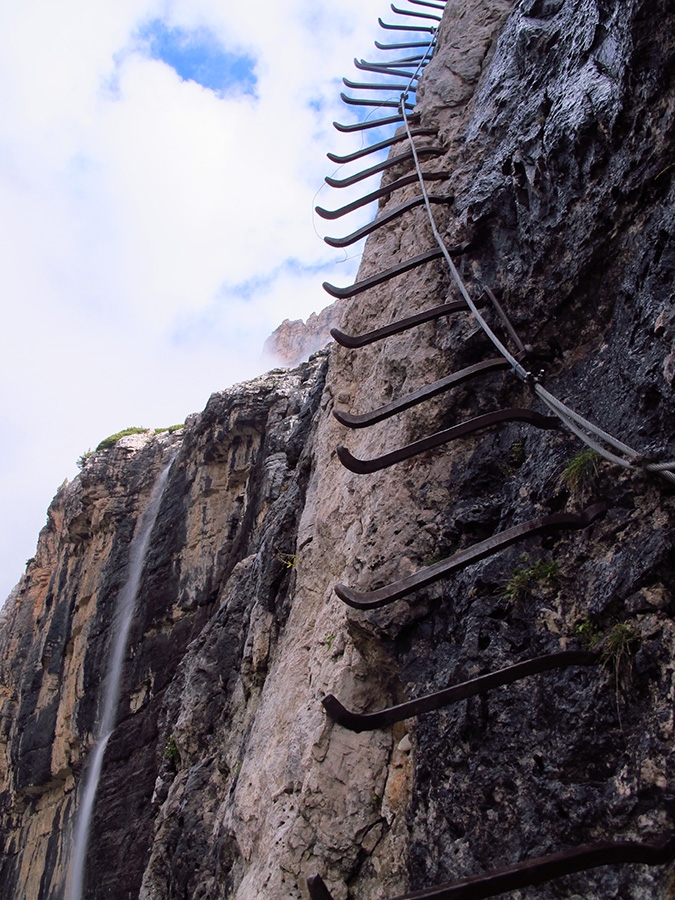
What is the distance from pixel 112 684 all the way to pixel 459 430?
1595 cm

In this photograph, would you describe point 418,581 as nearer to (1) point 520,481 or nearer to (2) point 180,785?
(1) point 520,481

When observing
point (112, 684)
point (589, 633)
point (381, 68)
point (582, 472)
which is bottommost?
point (589, 633)

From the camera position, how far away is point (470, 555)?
372cm

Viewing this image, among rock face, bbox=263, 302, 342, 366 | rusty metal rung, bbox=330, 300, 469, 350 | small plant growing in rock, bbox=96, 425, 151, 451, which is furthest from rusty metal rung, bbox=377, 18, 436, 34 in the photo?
rock face, bbox=263, 302, 342, 366

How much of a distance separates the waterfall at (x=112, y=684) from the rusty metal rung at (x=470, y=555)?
1516 centimetres

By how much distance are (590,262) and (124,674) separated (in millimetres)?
16070

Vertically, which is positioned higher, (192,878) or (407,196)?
(407,196)

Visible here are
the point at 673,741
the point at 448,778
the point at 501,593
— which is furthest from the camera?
the point at 501,593

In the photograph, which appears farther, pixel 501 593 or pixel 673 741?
pixel 501 593

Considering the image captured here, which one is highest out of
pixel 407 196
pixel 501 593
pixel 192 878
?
pixel 407 196

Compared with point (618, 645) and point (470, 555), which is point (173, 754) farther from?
point (618, 645)

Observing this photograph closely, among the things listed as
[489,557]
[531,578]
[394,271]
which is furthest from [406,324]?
[531,578]

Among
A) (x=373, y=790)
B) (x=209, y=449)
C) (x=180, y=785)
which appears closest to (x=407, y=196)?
(x=373, y=790)

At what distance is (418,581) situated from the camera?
386 cm
